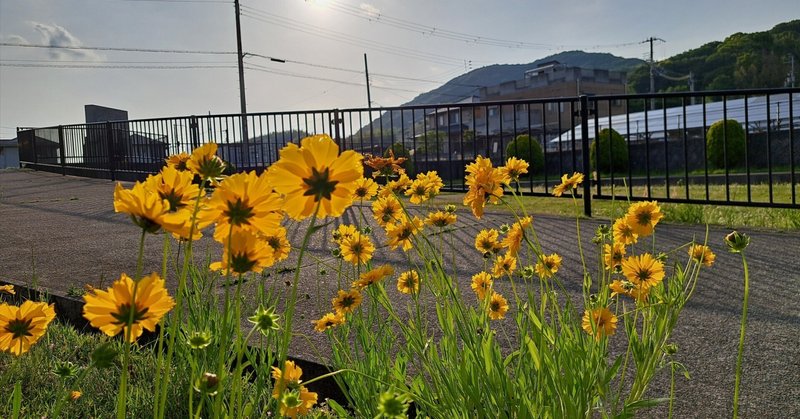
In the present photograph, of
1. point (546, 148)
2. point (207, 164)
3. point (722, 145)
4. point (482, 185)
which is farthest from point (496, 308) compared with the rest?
point (722, 145)

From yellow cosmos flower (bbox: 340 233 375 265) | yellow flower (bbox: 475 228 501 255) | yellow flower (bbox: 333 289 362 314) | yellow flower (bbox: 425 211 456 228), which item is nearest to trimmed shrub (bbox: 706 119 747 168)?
yellow flower (bbox: 475 228 501 255)

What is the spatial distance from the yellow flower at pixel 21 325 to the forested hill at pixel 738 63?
6926cm

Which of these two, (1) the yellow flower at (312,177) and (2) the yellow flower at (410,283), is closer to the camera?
(1) the yellow flower at (312,177)

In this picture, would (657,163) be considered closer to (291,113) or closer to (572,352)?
(291,113)

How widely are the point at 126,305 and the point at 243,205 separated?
0.15 metres

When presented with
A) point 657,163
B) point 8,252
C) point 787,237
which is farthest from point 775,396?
point 657,163

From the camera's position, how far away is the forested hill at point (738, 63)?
64125 millimetres

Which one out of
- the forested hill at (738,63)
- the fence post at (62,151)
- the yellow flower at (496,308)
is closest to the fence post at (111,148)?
the fence post at (62,151)

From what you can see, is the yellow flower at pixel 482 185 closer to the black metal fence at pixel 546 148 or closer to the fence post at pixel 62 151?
the black metal fence at pixel 546 148

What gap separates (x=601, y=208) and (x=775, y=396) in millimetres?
4232

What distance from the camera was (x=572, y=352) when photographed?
1131 mm

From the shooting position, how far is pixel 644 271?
1.35 metres

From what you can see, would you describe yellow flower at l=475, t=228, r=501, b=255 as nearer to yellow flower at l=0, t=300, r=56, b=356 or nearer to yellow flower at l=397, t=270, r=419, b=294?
yellow flower at l=397, t=270, r=419, b=294

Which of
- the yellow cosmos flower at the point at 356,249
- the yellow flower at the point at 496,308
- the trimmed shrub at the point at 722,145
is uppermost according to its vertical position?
the trimmed shrub at the point at 722,145
